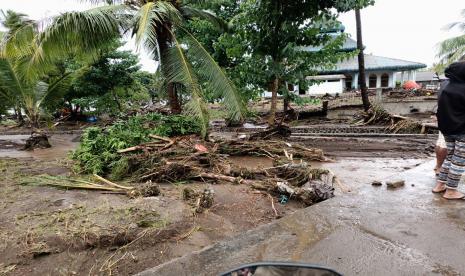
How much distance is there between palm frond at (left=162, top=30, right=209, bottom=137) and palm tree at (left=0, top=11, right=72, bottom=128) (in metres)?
3.22

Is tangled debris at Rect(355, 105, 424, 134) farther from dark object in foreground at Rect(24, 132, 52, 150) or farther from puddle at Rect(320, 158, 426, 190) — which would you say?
dark object in foreground at Rect(24, 132, 52, 150)

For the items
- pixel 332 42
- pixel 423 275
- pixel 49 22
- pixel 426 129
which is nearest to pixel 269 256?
pixel 423 275

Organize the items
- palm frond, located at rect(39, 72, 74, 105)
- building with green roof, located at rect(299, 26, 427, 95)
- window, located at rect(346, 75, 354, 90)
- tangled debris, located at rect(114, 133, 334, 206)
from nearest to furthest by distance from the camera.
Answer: tangled debris, located at rect(114, 133, 334, 206), palm frond, located at rect(39, 72, 74, 105), building with green roof, located at rect(299, 26, 427, 95), window, located at rect(346, 75, 354, 90)

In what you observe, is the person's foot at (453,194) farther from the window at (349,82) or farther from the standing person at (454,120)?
the window at (349,82)

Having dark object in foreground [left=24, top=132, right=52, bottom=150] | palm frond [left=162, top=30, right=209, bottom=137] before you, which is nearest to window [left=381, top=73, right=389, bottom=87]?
palm frond [left=162, top=30, right=209, bottom=137]

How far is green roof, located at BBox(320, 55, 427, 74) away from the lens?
30344mm

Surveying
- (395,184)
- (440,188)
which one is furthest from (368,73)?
(440,188)

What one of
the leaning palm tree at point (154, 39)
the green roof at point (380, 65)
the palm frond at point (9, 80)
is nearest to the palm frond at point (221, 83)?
the leaning palm tree at point (154, 39)

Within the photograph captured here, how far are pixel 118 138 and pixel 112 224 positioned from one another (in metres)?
4.03

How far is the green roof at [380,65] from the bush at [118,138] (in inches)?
936

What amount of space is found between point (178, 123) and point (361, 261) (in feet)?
22.9

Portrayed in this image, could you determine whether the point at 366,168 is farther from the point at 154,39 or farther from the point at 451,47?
the point at 451,47

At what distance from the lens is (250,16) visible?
9688 millimetres

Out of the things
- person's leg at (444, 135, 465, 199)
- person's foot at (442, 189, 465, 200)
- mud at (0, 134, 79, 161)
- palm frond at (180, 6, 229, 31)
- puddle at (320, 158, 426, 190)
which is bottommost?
mud at (0, 134, 79, 161)
